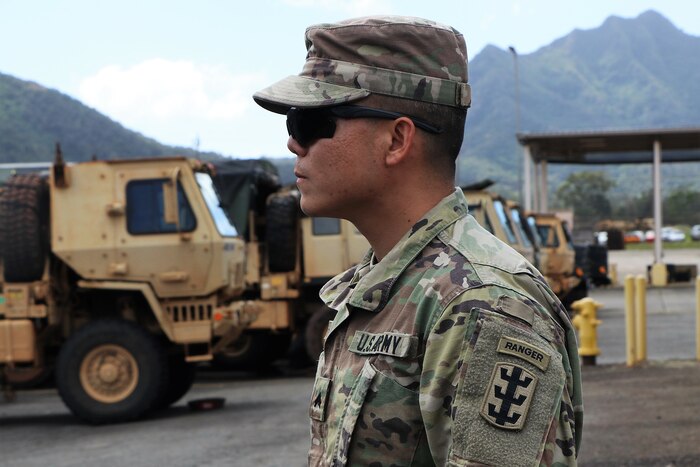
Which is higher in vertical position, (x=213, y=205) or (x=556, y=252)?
(x=213, y=205)

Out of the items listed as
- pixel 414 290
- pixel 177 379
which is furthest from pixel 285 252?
pixel 414 290

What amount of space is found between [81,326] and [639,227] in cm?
7516

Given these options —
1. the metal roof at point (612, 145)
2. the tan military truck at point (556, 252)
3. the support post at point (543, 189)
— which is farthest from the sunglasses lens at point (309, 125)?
the support post at point (543, 189)

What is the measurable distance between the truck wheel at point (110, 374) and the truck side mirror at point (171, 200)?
120cm

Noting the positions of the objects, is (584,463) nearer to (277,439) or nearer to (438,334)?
(277,439)

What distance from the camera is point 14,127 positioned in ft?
266

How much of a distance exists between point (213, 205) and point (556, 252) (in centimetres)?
1240

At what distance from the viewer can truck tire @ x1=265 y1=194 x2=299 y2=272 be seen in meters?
13.6

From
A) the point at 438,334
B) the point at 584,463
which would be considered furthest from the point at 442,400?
the point at 584,463

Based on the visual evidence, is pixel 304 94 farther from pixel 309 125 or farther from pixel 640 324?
pixel 640 324

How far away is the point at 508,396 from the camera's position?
63.7 inches

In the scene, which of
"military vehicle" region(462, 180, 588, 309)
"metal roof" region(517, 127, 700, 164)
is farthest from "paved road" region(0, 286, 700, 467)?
"metal roof" region(517, 127, 700, 164)

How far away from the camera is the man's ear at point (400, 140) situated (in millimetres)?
1949

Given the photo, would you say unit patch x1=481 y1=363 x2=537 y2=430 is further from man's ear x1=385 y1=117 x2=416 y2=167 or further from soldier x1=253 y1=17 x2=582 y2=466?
man's ear x1=385 y1=117 x2=416 y2=167
